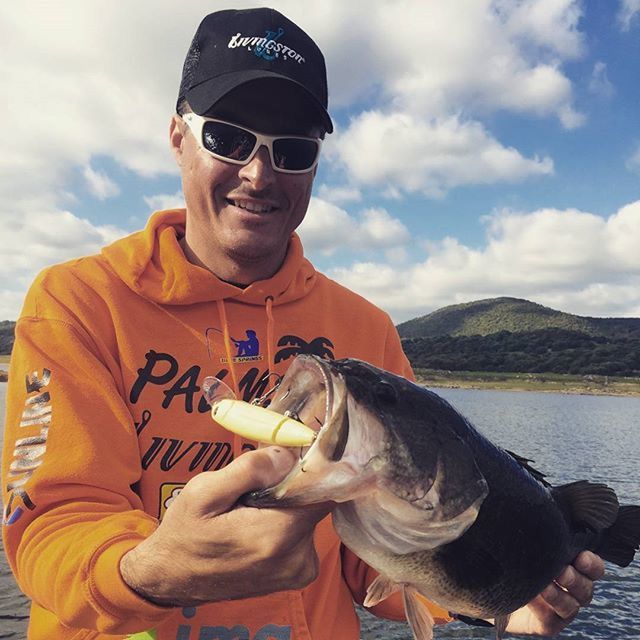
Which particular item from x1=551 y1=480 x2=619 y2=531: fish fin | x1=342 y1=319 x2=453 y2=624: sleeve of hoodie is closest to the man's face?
x1=342 y1=319 x2=453 y2=624: sleeve of hoodie

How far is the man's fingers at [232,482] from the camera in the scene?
6.33ft

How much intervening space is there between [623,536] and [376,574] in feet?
6.81

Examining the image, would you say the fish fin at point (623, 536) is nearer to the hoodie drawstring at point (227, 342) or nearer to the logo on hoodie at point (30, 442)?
the hoodie drawstring at point (227, 342)

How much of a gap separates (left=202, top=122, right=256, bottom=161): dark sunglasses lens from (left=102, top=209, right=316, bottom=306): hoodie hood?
2.40ft

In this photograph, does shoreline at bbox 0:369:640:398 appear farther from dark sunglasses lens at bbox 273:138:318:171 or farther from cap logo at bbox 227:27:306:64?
cap logo at bbox 227:27:306:64

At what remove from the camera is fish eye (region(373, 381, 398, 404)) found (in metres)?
2.66

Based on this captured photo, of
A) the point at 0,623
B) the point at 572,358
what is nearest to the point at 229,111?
the point at 0,623

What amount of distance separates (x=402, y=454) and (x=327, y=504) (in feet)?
Answer: 1.81

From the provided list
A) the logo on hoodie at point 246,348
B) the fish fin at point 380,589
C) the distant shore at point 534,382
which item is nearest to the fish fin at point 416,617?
the fish fin at point 380,589

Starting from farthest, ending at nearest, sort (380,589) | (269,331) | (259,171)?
(269,331) < (259,171) < (380,589)

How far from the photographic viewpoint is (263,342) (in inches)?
158

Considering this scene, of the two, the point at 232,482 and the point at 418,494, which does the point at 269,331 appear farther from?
the point at 232,482

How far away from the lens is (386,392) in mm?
2713

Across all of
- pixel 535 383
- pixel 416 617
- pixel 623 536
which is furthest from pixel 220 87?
pixel 535 383
